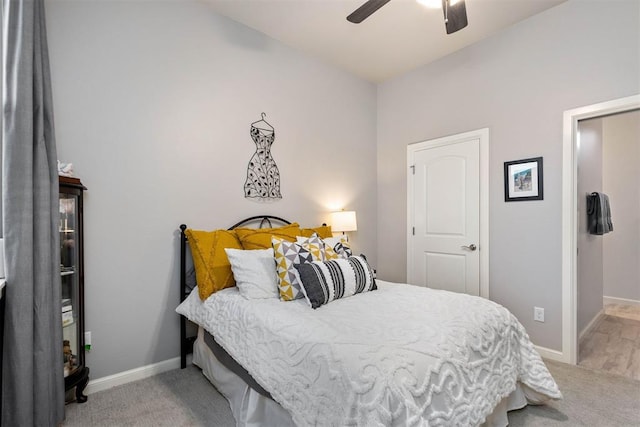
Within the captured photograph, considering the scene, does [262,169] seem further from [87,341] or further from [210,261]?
[87,341]

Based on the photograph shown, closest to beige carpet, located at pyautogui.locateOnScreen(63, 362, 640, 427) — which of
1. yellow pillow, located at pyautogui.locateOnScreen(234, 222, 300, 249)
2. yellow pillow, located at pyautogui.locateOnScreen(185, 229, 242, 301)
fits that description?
yellow pillow, located at pyautogui.locateOnScreen(185, 229, 242, 301)

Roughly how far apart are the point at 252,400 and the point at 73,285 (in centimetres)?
133

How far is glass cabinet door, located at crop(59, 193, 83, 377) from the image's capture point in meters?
2.00

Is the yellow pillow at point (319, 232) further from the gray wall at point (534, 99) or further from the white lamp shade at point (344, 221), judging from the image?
the gray wall at point (534, 99)

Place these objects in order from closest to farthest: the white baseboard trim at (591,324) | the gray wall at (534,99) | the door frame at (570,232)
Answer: the gray wall at (534,99) → the door frame at (570,232) → the white baseboard trim at (591,324)

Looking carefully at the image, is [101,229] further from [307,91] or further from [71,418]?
[307,91]

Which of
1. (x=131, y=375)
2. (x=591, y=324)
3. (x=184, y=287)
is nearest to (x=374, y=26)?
(x=184, y=287)

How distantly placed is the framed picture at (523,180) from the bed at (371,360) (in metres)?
1.45

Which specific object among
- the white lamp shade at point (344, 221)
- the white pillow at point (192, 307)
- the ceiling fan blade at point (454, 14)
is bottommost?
the white pillow at point (192, 307)

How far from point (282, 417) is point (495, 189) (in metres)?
2.72

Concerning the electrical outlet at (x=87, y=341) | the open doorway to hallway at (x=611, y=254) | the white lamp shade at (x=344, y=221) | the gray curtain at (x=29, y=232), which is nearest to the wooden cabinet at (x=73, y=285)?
the electrical outlet at (x=87, y=341)

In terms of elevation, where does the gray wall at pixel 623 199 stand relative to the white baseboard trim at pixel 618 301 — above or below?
above

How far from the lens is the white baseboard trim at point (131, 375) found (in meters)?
2.22

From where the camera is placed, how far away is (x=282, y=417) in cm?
158
